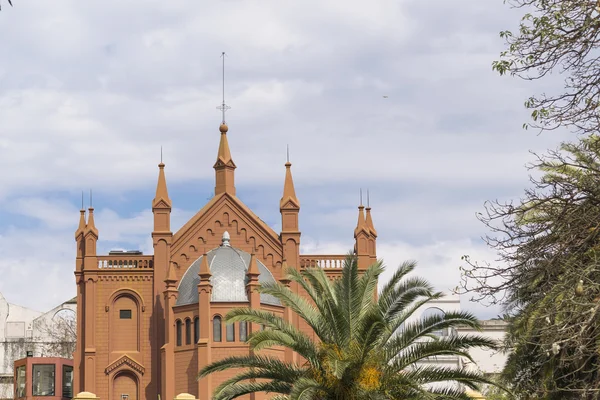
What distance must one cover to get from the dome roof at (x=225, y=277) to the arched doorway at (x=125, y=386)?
5.20 metres

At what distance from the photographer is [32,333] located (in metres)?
99.6

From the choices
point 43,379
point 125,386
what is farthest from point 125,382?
point 43,379

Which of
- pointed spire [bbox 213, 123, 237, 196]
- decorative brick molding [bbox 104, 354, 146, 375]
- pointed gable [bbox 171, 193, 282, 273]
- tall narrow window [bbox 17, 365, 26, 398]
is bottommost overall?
tall narrow window [bbox 17, 365, 26, 398]

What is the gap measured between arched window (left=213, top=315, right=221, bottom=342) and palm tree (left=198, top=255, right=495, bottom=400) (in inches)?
1225

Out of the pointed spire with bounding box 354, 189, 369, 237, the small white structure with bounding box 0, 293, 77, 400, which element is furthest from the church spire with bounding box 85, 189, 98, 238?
the small white structure with bounding box 0, 293, 77, 400

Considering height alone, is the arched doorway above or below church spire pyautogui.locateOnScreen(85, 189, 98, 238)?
below

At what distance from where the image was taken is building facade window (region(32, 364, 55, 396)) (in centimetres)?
6294

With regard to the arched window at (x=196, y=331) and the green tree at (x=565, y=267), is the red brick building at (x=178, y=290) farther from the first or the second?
the green tree at (x=565, y=267)

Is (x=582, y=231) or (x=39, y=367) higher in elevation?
(x=39, y=367)

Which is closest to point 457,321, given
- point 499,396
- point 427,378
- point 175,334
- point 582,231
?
point 427,378

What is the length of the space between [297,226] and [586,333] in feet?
152

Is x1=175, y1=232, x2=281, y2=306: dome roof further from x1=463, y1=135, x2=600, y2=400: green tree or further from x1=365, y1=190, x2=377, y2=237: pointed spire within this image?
x1=463, y1=135, x2=600, y2=400: green tree

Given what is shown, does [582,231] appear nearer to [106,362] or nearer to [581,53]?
[581,53]

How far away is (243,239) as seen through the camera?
69250 mm
